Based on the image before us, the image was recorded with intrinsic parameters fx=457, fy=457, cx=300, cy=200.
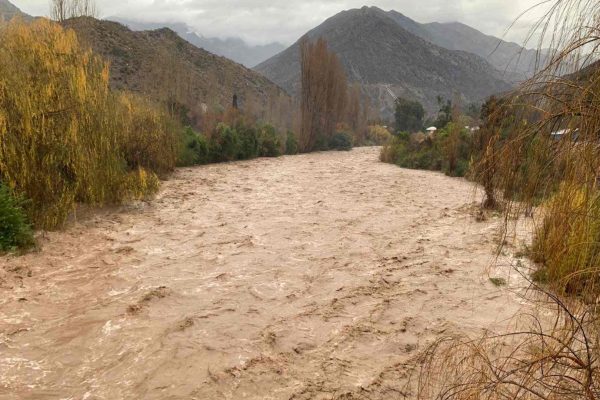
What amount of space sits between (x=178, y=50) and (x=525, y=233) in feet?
143

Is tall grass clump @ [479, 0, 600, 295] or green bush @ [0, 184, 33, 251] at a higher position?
tall grass clump @ [479, 0, 600, 295]

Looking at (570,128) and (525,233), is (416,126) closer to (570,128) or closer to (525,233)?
(525,233)

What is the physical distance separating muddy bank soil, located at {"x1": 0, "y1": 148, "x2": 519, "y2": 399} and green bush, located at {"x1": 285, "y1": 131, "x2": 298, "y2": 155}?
581 inches

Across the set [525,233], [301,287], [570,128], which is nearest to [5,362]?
[301,287]

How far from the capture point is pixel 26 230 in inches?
212

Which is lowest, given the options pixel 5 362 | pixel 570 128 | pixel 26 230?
pixel 5 362

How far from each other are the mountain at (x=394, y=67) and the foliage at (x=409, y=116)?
33.5 metres

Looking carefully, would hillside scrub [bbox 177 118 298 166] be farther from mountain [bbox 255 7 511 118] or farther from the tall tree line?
mountain [bbox 255 7 511 118]

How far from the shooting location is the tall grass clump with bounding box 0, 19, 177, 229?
19.2ft

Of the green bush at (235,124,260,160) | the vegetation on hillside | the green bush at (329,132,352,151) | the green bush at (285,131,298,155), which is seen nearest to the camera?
the vegetation on hillside

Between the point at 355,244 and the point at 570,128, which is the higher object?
the point at 570,128

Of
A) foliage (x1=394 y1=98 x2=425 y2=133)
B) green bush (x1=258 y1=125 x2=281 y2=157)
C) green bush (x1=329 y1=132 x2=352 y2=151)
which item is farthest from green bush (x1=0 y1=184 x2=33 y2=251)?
foliage (x1=394 y1=98 x2=425 y2=133)

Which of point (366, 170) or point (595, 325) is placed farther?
point (366, 170)

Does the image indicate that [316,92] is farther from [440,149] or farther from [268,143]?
[440,149]
